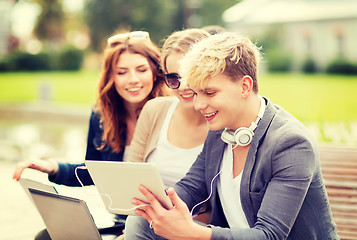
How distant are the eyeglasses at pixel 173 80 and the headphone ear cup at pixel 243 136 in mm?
767

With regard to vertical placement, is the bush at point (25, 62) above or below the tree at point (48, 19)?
below

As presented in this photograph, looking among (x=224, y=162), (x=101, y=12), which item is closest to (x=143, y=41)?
(x=224, y=162)

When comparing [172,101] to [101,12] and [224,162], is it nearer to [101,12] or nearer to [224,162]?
[224,162]

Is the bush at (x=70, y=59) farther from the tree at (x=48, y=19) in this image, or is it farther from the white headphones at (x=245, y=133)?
the white headphones at (x=245, y=133)

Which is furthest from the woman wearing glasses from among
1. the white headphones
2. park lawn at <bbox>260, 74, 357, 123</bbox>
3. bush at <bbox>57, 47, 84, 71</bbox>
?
bush at <bbox>57, 47, 84, 71</bbox>

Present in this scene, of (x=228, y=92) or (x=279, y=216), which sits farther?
(x=228, y=92)

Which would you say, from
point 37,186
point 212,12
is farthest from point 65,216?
point 212,12

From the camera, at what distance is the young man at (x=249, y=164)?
193 cm

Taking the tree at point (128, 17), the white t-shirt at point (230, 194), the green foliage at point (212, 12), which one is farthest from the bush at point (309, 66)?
the white t-shirt at point (230, 194)

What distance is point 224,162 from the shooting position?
7.71 feet

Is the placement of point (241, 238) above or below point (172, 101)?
below

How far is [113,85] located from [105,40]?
1602 inches

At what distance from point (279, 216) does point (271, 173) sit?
187 mm

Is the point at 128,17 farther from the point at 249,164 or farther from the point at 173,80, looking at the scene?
the point at 249,164
